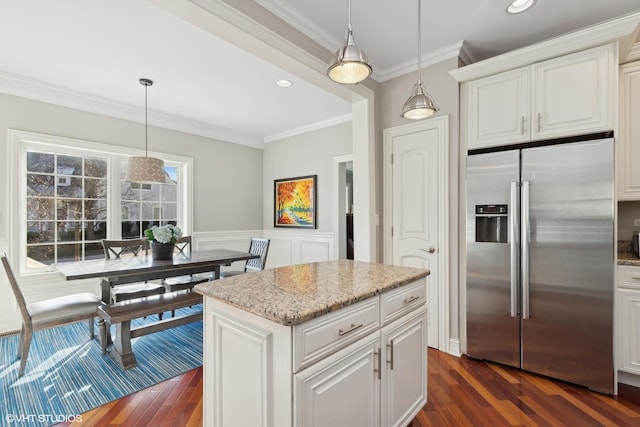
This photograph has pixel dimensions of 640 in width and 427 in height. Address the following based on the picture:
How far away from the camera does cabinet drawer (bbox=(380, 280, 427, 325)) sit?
4.84 ft

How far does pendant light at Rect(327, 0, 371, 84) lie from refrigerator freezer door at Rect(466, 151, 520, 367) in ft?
4.92

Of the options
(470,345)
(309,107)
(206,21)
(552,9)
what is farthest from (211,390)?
(309,107)

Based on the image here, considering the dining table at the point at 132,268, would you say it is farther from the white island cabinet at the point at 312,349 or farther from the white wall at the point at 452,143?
the white wall at the point at 452,143

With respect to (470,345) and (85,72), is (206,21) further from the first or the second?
(470,345)

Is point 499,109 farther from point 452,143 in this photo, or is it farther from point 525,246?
point 525,246

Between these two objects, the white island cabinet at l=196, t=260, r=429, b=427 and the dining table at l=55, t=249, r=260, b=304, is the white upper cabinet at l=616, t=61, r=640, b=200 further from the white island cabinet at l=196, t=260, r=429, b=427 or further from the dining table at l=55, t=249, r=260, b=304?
the dining table at l=55, t=249, r=260, b=304

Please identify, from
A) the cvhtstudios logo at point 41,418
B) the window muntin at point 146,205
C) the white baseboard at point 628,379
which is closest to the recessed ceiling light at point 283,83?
the window muntin at point 146,205

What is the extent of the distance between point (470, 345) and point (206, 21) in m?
3.06

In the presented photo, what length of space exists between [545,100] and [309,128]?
3.26 meters

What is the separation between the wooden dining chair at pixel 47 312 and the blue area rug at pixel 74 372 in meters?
0.15

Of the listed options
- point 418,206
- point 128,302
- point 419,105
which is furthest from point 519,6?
point 128,302

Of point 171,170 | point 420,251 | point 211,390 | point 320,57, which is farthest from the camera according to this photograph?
point 171,170

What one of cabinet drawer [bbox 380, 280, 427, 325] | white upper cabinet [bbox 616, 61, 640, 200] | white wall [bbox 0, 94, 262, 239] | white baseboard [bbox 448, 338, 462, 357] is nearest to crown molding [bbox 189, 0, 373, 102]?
cabinet drawer [bbox 380, 280, 427, 325]

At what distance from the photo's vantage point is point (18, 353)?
8.79 feet
